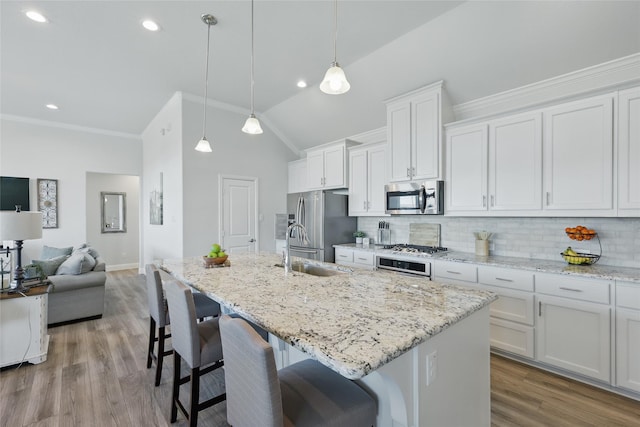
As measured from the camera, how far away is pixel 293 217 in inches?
203

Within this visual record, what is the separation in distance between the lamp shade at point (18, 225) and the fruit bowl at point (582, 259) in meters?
4.79

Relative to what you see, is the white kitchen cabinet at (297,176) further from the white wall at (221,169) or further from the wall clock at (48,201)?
the wall clock at (48,201)

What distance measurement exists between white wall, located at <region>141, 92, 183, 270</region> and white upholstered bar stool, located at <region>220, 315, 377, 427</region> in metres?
3.79

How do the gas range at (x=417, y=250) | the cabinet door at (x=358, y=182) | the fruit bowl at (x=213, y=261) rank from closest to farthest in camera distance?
1. the fruit bowl at (x=213, y=261)
2. the gas range at (x=417, y=250)
3. the cabinet door at (x=358, y=182)

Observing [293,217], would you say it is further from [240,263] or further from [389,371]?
[389,371]

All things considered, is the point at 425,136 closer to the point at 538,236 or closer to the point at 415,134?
the point at 415,134

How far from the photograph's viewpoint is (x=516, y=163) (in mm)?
2906

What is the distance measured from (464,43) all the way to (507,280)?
2347mm

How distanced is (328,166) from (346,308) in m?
3.76

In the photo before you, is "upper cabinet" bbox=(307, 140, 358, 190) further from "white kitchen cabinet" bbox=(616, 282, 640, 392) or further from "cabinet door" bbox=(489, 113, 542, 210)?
"white kitchen cabinet" bbox=(616, 282, 640, 392)

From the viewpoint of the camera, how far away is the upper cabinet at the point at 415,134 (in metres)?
3.43

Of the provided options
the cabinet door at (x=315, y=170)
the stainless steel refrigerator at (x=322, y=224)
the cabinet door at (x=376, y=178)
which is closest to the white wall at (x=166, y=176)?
the stainless steel refrigerator at (x=322, y=224)

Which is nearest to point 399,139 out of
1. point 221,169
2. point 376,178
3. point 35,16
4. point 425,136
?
point 425,136

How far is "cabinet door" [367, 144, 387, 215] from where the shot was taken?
4166mm
